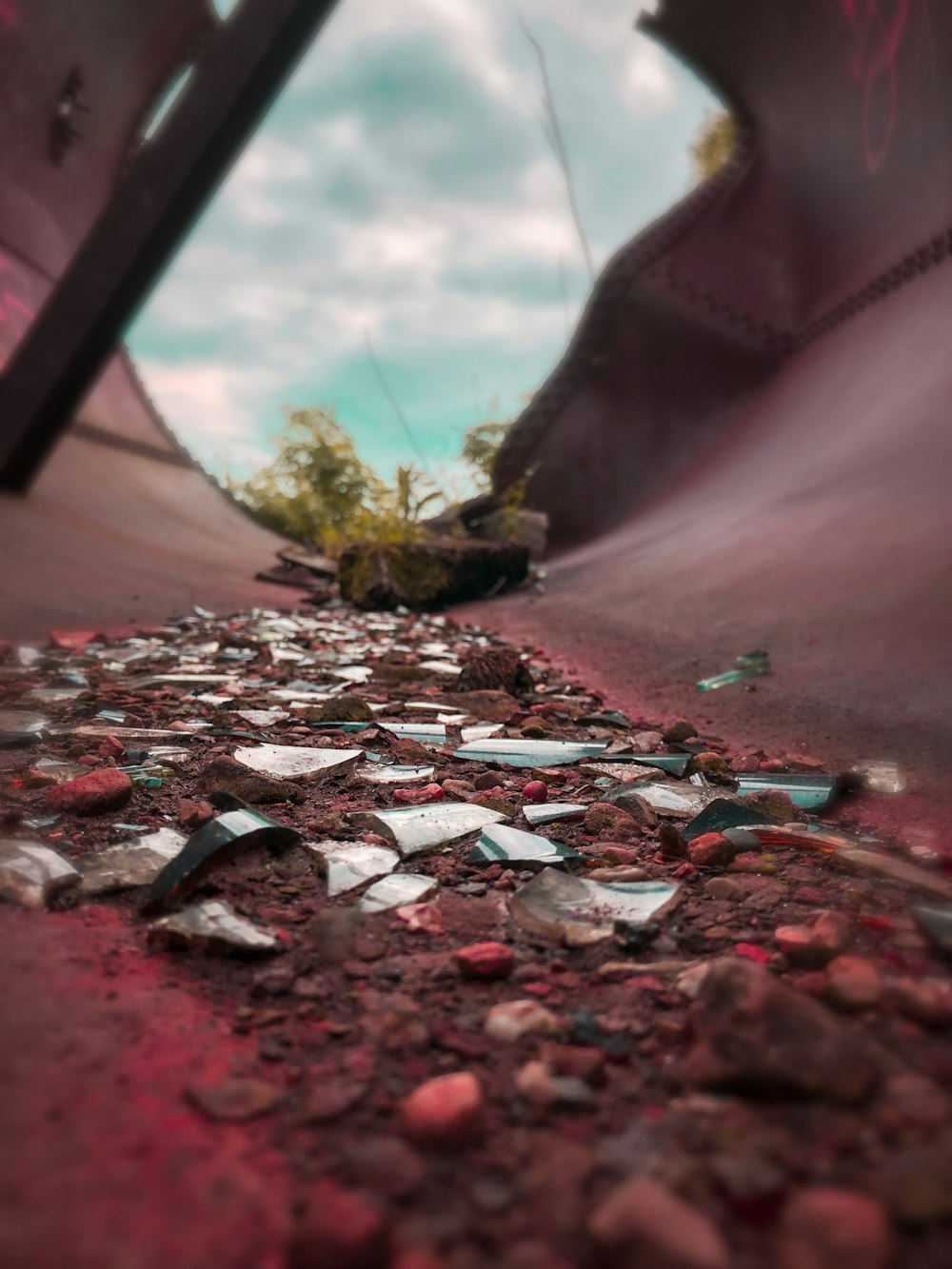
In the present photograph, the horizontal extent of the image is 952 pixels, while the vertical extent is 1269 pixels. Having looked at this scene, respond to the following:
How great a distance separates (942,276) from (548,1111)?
3.57 meters

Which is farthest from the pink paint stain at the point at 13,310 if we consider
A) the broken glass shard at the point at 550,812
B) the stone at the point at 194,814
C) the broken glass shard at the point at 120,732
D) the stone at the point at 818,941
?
the stone at the point at 818,941

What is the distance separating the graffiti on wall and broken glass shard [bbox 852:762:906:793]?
10.6 feet

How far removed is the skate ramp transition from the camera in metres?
2.26

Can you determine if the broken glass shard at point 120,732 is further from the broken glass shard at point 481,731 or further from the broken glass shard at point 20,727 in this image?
the broken glass shard at point 481,731

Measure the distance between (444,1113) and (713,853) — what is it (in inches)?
23.8

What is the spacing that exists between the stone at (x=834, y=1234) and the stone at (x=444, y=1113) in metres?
0.21

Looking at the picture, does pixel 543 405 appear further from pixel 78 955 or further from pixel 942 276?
pixel 78 955

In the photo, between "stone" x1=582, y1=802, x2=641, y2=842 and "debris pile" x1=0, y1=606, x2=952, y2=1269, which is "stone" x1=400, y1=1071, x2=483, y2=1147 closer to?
"debris pile" x1=0, y1=606, x2=952, y2=1269

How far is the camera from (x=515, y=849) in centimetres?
112

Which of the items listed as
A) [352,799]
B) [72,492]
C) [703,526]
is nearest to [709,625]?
[703,526]

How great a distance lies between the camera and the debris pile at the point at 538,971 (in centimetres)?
50

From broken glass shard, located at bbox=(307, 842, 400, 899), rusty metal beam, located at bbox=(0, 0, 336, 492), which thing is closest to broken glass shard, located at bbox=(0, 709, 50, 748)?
broken glass shard, located at bbox=(307, 842, 400, 899)

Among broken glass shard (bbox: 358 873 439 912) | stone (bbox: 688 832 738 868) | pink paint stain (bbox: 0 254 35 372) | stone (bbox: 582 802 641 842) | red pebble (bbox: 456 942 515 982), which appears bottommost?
broken glass shard (bbox: 358 873 439 912)

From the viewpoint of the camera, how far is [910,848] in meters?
1.14
